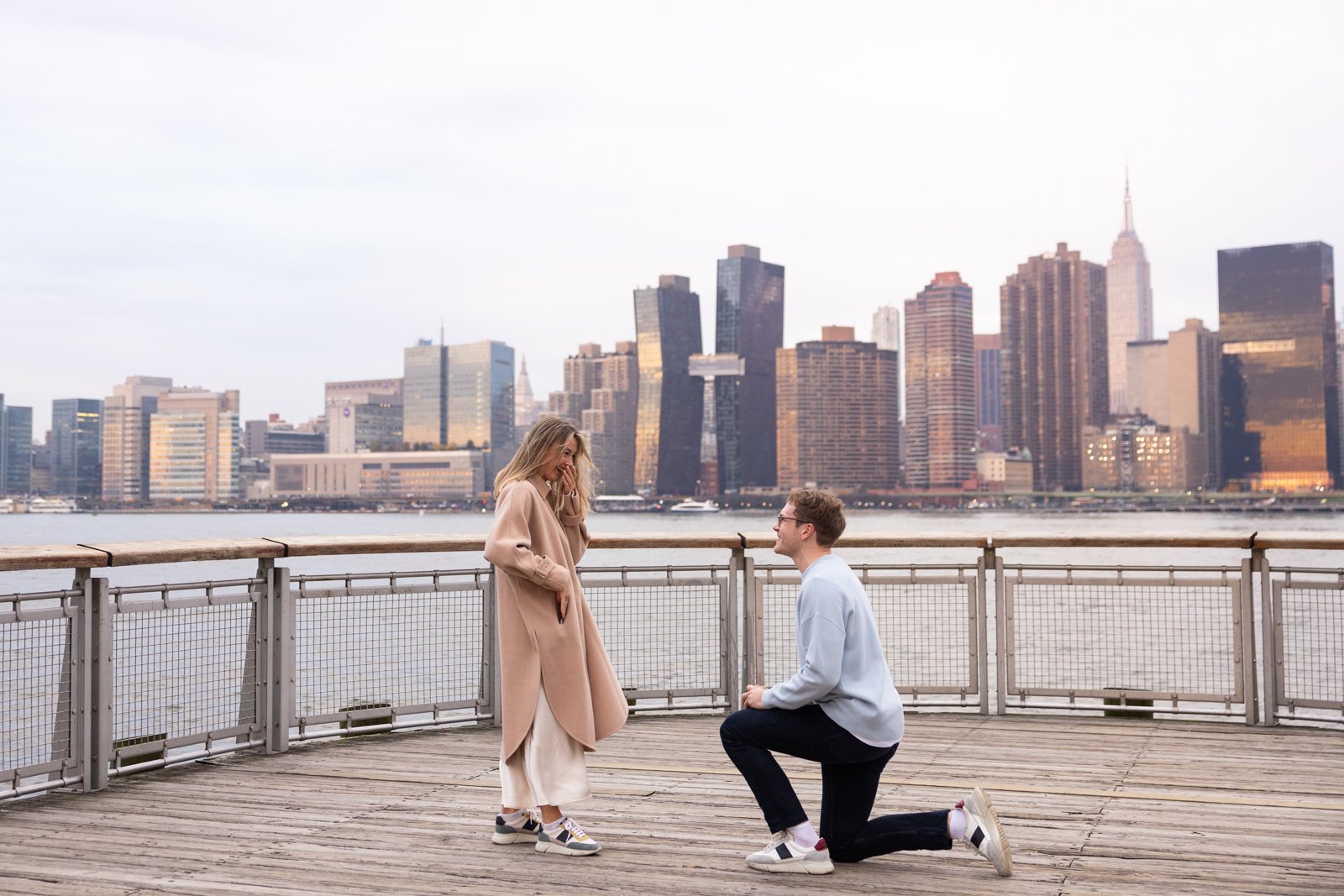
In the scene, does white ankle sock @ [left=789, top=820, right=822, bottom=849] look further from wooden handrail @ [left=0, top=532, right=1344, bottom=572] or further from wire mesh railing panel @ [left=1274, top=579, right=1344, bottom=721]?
wire mesh railing panel @ [left=1274, top=579, right=1344, bottom=721]

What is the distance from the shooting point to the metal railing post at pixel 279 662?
242 inches

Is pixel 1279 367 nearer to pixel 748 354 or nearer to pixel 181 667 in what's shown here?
pixel 748 354

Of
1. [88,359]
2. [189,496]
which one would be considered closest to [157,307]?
[88,359]

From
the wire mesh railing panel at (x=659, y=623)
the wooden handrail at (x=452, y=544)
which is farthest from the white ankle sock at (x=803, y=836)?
the wire mesh railing panel at (x=659, y=623)

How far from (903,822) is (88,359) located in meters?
177

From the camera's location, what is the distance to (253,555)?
5.98m

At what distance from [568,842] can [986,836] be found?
1.44m

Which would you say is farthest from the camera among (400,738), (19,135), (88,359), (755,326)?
(755,326)

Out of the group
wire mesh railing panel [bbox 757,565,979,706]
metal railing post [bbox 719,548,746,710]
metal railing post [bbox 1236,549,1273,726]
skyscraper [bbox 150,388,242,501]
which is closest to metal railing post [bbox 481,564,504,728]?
metal railing post [bbox 719,548,746,710]

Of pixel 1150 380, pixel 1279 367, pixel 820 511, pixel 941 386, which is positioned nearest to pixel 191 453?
pixel 941 386

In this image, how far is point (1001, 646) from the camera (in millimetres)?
7266

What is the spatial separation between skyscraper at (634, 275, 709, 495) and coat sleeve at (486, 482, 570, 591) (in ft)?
446

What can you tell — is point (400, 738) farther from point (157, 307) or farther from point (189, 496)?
point (157, 307)

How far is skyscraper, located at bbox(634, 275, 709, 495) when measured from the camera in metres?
148
